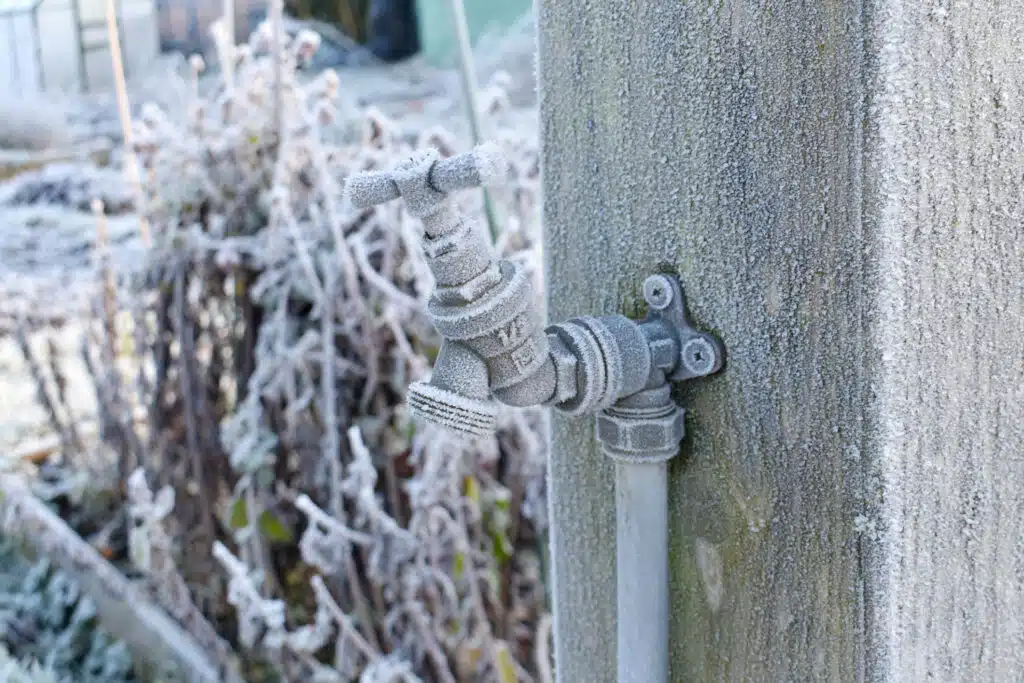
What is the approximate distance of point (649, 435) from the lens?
2.52 feet

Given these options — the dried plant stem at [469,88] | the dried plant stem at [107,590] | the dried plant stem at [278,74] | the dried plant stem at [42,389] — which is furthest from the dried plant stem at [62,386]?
the dried plant stem at [469,88]

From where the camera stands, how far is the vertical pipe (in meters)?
0.79

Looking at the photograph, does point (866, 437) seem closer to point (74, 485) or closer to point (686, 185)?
point (686, 185)

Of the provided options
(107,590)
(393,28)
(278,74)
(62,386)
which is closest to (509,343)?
(278,74)

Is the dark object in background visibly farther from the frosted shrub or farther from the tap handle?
the tap handle

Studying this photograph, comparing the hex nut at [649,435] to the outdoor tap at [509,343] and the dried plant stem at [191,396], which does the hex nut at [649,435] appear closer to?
the outdoor tap at [509,343]

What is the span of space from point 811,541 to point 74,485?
2.54 metres

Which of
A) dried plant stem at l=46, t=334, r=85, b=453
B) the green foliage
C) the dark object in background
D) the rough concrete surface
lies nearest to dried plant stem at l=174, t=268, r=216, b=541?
the green foliage

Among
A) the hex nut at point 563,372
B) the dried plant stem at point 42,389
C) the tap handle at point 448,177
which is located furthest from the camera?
the dried plant stem at point 42,389

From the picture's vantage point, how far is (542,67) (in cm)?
86

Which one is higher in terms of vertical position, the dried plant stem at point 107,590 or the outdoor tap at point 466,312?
the outdoor tap at point 466,312

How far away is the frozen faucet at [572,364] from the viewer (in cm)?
67

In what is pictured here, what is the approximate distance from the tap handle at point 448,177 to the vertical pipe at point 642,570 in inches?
10.4

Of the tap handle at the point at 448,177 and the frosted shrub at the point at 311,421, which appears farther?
the frosted shrub at the point at 311,421
